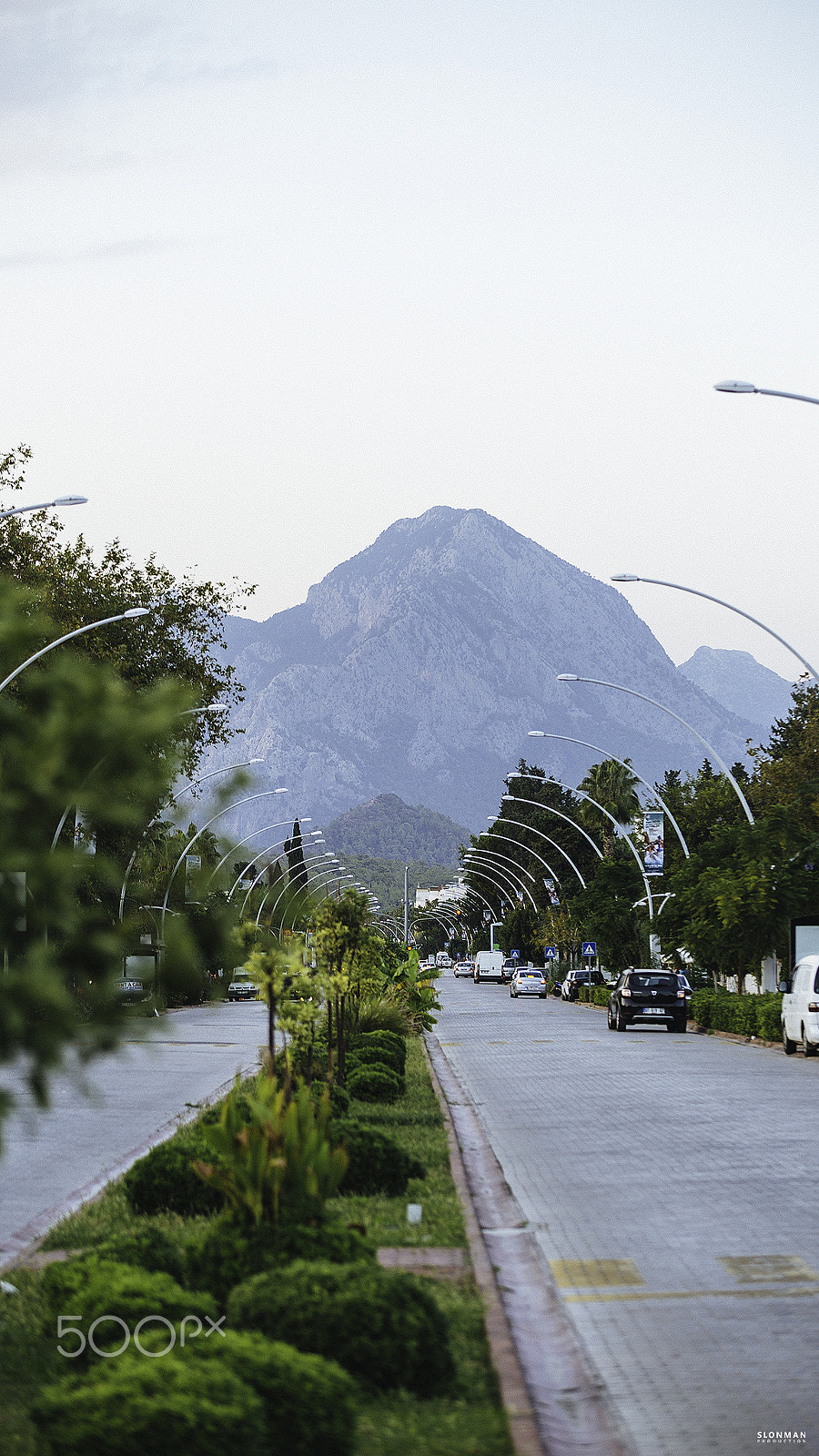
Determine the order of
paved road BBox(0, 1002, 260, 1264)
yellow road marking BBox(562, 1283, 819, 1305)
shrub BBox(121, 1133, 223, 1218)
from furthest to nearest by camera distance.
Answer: shrub BBox(121, 1133, 223, 1218) → paved road BBox(0, 1002, 260, 1264) → yellow road marking BBox(562, 1283, 819, 1305)

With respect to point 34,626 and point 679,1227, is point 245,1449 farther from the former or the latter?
point 679,1227

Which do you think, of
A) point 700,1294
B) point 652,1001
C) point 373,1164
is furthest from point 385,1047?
point 652,1001

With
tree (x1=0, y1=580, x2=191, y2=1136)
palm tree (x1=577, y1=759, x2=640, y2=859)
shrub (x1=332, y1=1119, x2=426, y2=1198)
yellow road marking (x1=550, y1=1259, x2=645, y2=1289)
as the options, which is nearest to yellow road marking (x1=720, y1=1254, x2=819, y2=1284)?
yellow road marking (x1=550, y1=1259, x2=645, y2=1289)

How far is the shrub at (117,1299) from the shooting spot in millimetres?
6781

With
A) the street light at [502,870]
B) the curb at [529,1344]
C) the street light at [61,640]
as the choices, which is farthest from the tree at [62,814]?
the street light at [502,870]

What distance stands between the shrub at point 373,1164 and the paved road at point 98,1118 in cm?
175

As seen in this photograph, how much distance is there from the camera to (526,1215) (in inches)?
464

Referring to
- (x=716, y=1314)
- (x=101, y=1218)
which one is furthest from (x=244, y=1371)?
(x=101, y=1218)

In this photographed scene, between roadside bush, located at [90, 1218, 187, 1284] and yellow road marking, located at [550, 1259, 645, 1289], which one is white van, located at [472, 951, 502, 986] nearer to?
yellow road marking, located at [550, 1259, 645, 1289]

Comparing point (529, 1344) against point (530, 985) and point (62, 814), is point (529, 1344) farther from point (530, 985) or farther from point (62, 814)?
point (530, 985)

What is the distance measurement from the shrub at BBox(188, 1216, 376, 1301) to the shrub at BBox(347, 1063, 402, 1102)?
10.4 metres

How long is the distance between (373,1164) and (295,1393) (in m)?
6.36

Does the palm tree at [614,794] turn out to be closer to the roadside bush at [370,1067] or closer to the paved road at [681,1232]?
the paved road at [681,1232]

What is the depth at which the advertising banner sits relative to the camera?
161ft
